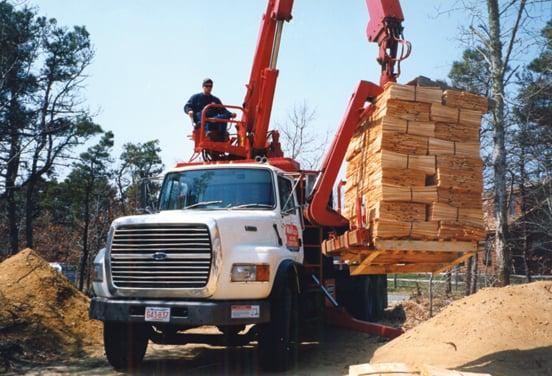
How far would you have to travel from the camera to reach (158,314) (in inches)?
281

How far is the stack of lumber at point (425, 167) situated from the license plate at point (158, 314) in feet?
8.62

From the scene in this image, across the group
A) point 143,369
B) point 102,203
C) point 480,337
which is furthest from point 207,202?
point 102,203

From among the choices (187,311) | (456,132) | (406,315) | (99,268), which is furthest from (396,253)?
(406,315)

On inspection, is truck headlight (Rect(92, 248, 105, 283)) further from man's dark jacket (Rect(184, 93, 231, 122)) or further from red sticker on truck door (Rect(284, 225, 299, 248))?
man's dark jacket (Rect(184, 93, 231, 122))

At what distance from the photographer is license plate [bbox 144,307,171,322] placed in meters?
7.09

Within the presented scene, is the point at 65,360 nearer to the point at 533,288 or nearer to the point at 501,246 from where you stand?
the point at 533,288

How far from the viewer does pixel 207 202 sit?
27.6 feet

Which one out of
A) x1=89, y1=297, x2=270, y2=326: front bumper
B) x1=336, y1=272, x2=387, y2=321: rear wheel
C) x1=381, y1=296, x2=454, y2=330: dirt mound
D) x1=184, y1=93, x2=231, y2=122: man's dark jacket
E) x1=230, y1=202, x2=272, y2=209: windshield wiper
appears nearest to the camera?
x1=89, y1=297, x2=270, y2=326: front bumper

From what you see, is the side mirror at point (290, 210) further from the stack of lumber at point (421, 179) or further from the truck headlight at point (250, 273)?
the stack of lumber at point (421, 179)

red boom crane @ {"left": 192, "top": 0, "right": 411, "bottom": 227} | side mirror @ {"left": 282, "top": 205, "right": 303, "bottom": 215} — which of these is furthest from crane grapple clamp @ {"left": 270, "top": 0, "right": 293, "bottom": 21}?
side mirror @ {"left": 282, "top": 205, "right": 303, "bottom": 215}

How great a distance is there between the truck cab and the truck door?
32 millimetres

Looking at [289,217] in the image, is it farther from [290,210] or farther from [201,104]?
[201,104]

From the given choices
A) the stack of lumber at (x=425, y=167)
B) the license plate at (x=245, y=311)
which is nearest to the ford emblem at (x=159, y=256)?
the license plate at (x=245, y=311)

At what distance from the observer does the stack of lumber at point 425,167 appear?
6750 mm
